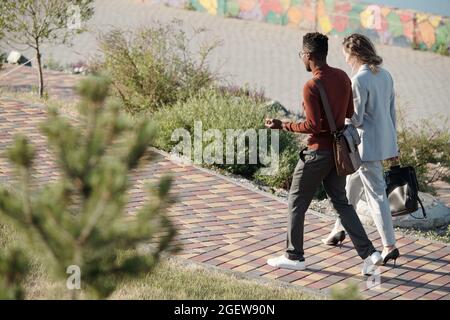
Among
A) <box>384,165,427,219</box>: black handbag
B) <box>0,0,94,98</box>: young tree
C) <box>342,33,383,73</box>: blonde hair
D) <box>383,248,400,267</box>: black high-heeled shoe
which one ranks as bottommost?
<box>383,248,400,267</box>: black high-heeled shoe

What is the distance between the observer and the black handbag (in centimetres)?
798

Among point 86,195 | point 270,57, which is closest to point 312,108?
point 86,195

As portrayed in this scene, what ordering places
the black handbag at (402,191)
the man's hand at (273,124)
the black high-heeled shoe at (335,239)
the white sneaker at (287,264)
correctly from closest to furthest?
the man's hand at (273,124) < the white sneaker at (287,264) < the black handbag at (402,191) < the black high-heeled shoe at (335,239)

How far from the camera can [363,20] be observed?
1986 centimetres

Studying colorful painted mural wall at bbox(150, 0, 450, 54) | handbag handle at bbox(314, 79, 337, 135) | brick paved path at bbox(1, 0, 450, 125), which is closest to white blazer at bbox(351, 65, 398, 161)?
handbag handle at bbox(314, 79, 337, 135)

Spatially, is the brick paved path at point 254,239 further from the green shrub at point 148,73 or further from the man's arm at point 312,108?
the green shrub at point 148,73

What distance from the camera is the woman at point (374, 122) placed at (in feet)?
25.1

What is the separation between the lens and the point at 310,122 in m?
7.21

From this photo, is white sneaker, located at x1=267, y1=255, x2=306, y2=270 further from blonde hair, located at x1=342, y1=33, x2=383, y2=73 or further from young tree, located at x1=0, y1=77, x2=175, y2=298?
young tree, located at x1=0, y1=77, x2=175, y2=298

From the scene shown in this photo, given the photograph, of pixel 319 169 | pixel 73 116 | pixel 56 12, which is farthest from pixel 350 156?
pixel 56 12

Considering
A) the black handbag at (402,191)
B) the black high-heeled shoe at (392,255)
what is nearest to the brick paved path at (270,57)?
the black handbag at (402,191)

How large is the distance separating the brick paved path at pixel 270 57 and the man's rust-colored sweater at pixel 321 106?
7.52 metres

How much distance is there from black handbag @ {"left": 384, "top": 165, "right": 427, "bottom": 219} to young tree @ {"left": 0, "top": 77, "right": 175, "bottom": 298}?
391 centimetres

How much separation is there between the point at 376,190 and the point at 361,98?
27.3 inches
